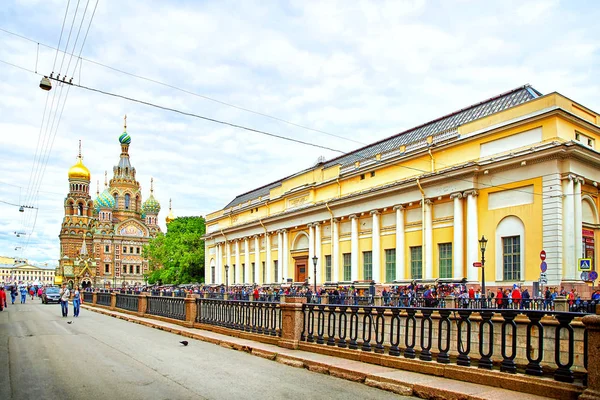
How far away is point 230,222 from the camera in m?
60.1

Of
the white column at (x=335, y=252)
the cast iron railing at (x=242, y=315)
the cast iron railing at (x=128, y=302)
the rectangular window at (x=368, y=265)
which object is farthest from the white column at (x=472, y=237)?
the cast iron railing at (x=128, y=302)

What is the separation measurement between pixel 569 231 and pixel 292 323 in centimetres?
1724

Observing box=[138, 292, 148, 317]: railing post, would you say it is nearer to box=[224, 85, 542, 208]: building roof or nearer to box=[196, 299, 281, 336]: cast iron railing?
box=[196, 299, 281, 336]: cast iron railing

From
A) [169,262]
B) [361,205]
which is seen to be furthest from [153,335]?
[169,262]

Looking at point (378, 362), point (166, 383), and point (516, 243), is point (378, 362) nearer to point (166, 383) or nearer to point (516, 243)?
point (166, 383)

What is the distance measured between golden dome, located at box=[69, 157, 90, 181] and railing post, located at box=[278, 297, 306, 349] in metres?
119

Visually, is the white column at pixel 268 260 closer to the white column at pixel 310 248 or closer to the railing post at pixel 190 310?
the white column at pixel 310 248

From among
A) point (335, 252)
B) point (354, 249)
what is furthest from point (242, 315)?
point (335, 252)

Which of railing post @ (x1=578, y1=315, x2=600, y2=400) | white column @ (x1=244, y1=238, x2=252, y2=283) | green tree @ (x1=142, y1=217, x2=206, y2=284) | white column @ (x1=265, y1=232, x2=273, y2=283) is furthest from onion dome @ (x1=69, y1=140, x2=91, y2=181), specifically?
railing post @ (x1=578, y1=315, x2=600, y2=400)

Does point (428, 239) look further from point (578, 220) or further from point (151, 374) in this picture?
point (151, 374)

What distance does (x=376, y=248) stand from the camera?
3519 centimetres

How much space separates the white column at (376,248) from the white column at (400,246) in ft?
7.00

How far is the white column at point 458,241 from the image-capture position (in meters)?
28.3

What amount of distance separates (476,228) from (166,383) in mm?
22410
